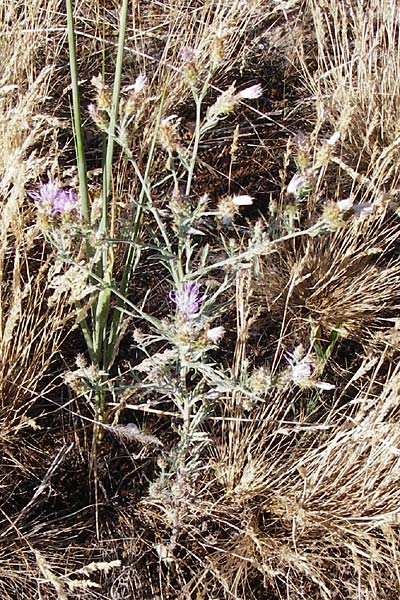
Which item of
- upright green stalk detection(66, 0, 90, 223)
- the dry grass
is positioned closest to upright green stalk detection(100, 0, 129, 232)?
upright green stalk detection(66, 0, 90, 223)

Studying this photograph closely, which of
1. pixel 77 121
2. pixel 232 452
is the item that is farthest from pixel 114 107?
pixel 232 452

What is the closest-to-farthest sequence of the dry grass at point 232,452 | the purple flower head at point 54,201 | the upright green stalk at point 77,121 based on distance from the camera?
the purple flower head at point 54,201 < the upright green stalk at point 77,121 < the dry grass at point 232,452

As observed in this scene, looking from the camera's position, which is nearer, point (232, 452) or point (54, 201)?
point (54, 201)

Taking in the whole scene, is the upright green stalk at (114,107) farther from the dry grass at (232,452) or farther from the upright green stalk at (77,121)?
the dry grass at (232,452)

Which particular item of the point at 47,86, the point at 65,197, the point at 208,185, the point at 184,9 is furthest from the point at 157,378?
the point at 184,9

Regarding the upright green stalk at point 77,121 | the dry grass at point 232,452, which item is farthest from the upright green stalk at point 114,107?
the dry grass at point 232,452

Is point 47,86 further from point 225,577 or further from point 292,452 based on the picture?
point 225,577

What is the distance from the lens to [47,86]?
2.10 metres

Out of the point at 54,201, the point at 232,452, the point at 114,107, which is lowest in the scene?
the point at 232,452

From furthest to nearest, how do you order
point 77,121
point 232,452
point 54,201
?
1. point 232,452
2. point 77,121
3. point 54,201

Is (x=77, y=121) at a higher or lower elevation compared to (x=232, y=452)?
higher

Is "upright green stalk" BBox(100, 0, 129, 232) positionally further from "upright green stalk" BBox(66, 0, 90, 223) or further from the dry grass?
the dry grass

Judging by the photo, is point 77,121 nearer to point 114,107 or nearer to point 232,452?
point 114,107

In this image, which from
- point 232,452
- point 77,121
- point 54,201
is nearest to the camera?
point 54,201
